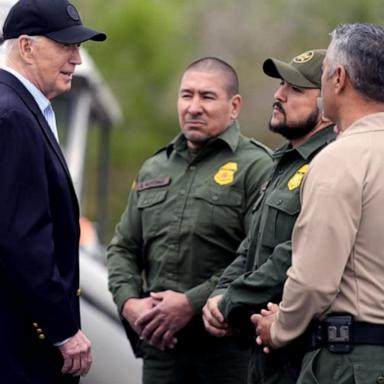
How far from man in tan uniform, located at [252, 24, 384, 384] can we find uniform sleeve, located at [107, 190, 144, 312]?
1633 millimetres

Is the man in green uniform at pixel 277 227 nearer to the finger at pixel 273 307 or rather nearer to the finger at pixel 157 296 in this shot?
the finger at pixel 273 307

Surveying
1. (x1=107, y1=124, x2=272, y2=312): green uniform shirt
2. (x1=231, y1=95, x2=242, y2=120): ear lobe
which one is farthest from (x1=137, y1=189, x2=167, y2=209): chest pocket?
(x1=231, y1=95, x2=242, y2=120): ear lobe

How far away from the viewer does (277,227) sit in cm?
502

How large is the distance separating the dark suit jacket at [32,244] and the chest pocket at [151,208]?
1.18 meters

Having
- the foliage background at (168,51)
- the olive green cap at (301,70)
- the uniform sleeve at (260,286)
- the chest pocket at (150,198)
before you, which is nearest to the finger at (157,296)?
the chest pocket at (150,198)

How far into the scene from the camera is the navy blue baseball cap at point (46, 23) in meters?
4.91

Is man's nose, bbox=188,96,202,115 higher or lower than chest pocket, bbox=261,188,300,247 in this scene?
higher

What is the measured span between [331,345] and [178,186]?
1.76 meters

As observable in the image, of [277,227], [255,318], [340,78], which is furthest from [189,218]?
[340,78]

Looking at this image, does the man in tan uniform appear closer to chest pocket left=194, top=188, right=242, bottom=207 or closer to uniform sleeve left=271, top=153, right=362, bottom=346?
uniform sleeve left=271, top=153, right=362, bottom=346

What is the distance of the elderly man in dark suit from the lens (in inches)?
182

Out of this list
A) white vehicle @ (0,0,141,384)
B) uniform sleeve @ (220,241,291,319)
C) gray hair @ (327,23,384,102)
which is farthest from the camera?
white vehicle @ (0,0,141,384)

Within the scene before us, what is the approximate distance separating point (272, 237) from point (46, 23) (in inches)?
46.3

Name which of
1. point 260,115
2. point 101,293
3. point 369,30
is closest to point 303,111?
point 369,30
